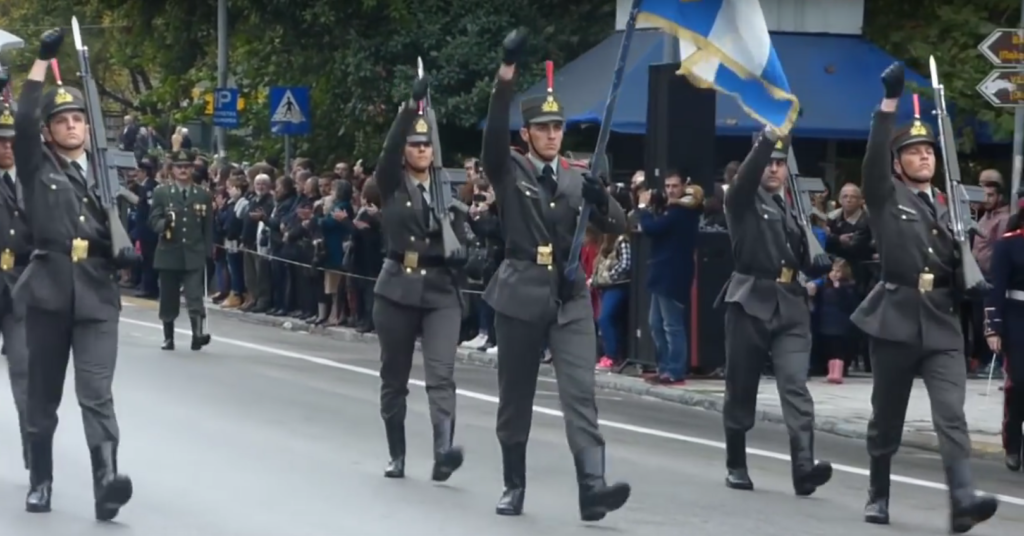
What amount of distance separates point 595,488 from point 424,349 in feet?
6.55

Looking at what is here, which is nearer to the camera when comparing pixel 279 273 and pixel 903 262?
pixel 903 262

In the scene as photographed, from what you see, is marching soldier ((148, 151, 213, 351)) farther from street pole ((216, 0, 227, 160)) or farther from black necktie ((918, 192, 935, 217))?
black necktie ((918, 192, 935, 217))

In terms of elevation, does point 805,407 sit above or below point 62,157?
below

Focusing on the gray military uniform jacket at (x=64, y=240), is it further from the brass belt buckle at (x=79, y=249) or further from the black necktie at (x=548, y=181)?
the black necktie at (x=548, y=181)

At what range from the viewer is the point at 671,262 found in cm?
1819

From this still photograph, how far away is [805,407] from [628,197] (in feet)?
27.8

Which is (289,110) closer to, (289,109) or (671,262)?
(289,109)

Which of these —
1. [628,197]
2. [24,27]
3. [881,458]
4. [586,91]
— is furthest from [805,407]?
[24,27]

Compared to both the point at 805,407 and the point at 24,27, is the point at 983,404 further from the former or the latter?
the point at 24,27

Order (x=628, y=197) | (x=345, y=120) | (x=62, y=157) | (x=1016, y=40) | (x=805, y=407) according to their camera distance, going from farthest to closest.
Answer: (x=345, y=120)
(x=628, y=197)
(x=1016, y=40)
(x=805, y=407)
(x=62, y=157)

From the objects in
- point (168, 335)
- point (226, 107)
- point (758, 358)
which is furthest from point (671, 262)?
point (226, 107)

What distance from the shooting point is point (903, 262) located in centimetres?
1058

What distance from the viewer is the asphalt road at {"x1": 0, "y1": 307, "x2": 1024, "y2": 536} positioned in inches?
412

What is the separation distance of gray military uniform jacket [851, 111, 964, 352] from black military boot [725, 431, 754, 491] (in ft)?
5.40
